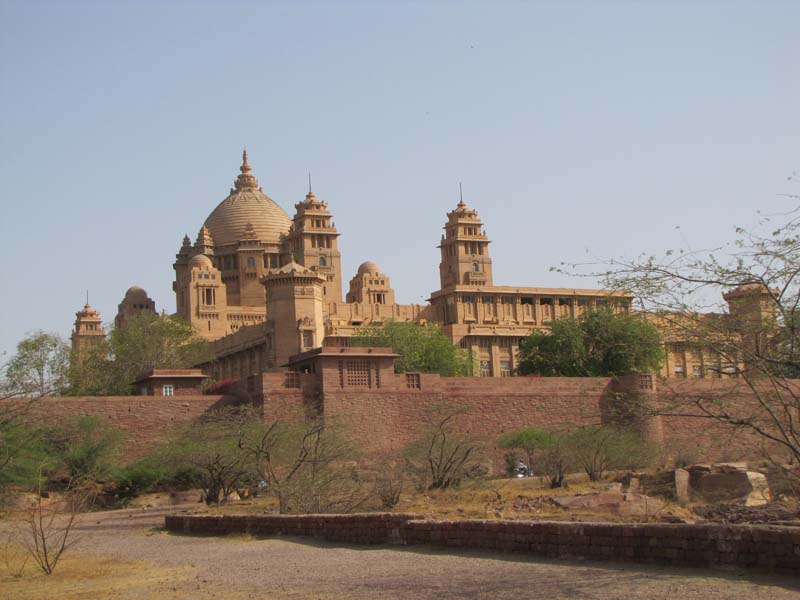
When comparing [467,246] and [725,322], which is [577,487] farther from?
[467,246]

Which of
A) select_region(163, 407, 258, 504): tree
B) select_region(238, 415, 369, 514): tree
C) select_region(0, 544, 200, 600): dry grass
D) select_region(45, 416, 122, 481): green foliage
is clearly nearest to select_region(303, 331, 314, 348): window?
select_region(45, 416, 122, 481): green foliage

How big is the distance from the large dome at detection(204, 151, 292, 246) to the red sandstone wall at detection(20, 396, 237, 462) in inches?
2446

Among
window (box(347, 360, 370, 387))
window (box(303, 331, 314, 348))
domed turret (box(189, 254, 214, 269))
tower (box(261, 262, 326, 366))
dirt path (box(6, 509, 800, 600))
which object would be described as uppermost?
domed turret (box(189, 254, 214, 269))

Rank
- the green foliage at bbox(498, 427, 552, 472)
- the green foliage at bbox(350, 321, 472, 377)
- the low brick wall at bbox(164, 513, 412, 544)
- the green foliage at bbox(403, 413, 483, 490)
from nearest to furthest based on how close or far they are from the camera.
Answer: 1. the low brick wall at bbox(164, 513, 412, 544)
2. the green foliage at bbox(403, 413, 483, 490)
3. the green foliage at bbox(498, 427, 552, 472)
4. the green foliage at bbox(350, 321, 472, 377)

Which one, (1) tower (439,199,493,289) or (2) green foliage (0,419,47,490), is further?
(1) tower (439,199,493,289)

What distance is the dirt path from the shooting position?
12070 millimetres

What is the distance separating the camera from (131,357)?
70.3 meters

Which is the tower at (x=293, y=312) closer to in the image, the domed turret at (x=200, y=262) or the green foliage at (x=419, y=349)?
the green foliage at (x=419, y=349)

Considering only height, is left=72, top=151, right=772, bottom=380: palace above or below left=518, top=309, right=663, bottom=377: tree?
above

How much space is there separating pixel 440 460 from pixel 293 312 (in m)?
39.7

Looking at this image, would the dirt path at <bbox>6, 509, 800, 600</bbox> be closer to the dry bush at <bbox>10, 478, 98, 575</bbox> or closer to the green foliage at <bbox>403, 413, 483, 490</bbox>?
the dry bush at <bbox>10, 478, 98, 575</bbox>

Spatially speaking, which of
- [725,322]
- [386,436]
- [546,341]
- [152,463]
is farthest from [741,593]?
[546,341]

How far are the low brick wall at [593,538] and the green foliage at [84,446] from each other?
2054 cm

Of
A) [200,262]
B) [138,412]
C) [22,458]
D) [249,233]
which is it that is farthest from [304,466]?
[249,233]
